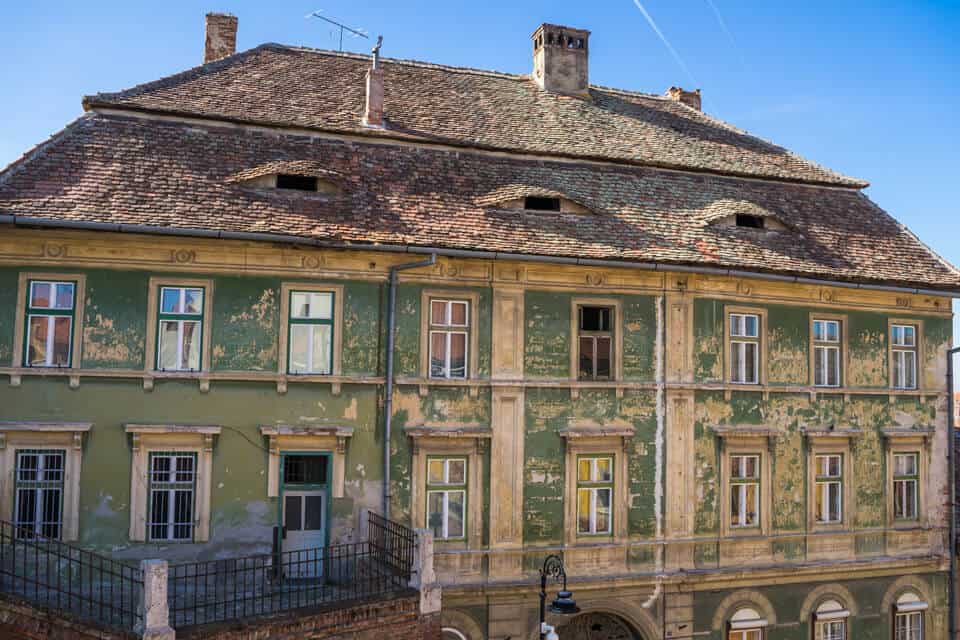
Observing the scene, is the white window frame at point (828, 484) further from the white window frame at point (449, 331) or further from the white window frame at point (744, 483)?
the white window frame at point (449, 331)

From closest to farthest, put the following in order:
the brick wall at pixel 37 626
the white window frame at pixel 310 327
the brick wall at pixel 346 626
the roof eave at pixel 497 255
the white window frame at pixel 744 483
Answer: the brick wall at pixel 37 626 < the brick wall at pixel 346 626 < the roof eave at pixel 497 255 < the white window frame at pixel 310 327 < the white window frame at pixel 744 483

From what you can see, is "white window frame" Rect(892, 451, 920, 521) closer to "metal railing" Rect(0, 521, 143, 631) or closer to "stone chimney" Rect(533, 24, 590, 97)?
"stone chimney" Rect(533, 24, 590, 97)

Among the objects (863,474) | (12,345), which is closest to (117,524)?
(12,345)

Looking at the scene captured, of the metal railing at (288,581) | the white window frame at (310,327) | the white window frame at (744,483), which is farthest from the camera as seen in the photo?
the white window frame at (744,483)


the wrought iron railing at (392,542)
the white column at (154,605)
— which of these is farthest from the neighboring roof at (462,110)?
the white column at (154,605)

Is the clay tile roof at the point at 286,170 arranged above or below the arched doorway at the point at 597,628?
above

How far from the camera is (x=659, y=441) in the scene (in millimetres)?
17453

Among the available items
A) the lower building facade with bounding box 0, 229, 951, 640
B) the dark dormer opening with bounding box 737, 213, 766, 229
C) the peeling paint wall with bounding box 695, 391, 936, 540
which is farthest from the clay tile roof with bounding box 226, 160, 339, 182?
the dark dormer opening with bounding box 737, 213, 766, 229

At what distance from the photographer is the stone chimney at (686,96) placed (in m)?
25.3

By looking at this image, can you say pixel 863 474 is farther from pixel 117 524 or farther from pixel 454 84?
pixel 117 524

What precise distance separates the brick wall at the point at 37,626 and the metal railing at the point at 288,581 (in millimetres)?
1048

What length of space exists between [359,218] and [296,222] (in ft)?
3.86

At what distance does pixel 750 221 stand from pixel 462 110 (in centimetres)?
688

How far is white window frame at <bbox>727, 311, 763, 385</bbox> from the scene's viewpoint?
18234 millimetres
